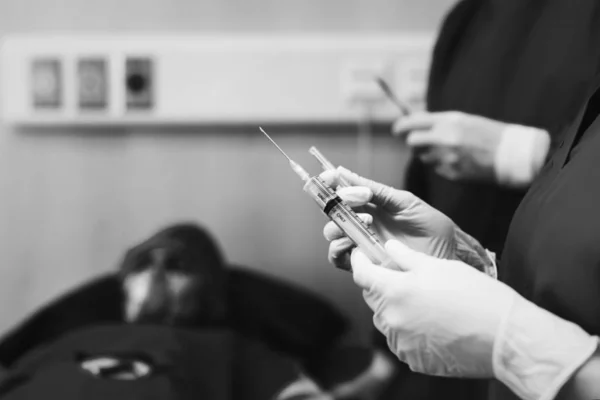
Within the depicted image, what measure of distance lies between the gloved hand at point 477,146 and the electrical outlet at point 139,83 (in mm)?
559

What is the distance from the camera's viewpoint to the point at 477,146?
83 cm

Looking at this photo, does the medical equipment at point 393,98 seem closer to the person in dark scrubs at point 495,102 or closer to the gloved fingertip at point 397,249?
the person in dark scrubs at point 495,102

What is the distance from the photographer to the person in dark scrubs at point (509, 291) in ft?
1.44

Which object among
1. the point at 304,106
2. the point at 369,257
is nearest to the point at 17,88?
the point at 304,106

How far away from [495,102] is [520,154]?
137 millimetres

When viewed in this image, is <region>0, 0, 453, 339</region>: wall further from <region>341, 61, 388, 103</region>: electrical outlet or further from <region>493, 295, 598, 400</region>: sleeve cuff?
<region>493, 295, 598, 400</region>: sleeve cuff

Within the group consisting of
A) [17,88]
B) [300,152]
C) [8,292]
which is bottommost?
[8,292]

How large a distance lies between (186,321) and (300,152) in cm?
42

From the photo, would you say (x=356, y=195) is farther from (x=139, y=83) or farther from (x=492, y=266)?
(x=139, y=83)

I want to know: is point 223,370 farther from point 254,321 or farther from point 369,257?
point 369,257

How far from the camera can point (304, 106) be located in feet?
3.89

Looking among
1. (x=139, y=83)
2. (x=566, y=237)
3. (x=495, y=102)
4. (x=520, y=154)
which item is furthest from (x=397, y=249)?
(x=139, y=83)

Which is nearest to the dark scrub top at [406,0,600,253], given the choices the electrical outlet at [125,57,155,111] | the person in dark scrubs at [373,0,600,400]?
the person in dark scrubs at [373,0,600,400]

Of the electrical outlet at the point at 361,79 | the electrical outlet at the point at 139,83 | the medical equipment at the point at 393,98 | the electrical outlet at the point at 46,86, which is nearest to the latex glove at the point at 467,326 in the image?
the medical equipment at the point at 393,98
